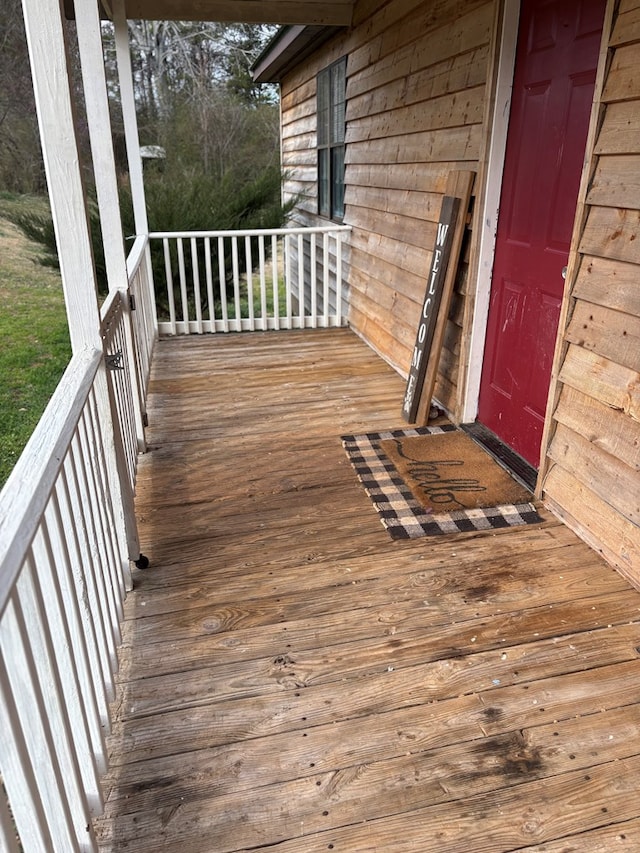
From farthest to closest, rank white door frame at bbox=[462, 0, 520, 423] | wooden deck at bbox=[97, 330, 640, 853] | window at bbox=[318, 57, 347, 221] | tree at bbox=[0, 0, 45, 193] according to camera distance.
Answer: window at bbox=[318, 57, 347, 221], white door frame at bbox=[462, 0, 520, 423], tree at bbox=[0, 0, 45, 193], wooden deck at bbox=[97, 330, 640, 853]

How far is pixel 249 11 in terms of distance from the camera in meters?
5.02

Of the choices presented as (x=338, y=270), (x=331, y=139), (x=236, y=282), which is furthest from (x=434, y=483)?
(x=331, y=139)

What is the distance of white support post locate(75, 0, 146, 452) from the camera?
272 cm

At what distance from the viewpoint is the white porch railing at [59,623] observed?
3.14 feet

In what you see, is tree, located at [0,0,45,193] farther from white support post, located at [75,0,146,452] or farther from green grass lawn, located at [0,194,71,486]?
green grass lawn, located at [0,194,71,486]

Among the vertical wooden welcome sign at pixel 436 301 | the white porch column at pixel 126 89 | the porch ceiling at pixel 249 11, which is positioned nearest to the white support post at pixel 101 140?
the vertical wooden welcome sign at pixel 436 301

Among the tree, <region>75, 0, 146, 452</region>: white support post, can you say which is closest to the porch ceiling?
<region>75, 0, 146, 452</region>: white support post

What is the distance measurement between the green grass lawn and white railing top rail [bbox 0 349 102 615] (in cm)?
271

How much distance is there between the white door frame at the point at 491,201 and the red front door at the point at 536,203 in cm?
4

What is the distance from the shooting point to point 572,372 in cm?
245

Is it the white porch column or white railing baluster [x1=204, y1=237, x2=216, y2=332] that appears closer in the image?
the white porch column

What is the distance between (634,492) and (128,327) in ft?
8.08

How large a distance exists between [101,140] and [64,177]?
132cm

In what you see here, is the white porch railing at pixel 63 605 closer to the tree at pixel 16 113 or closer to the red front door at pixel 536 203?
the tree at pixel 16 113
